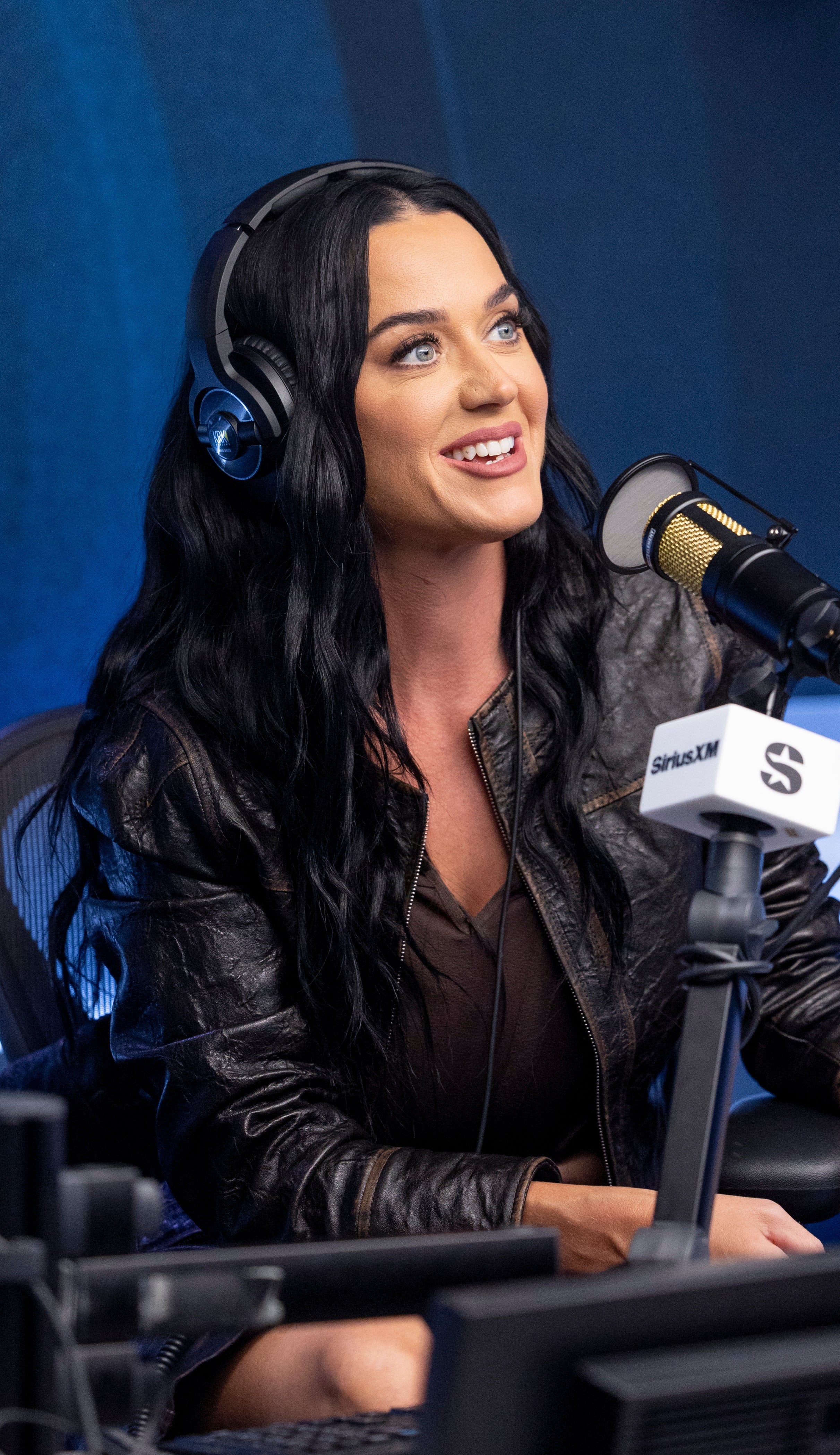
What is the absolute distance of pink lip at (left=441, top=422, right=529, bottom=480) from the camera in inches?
50.9

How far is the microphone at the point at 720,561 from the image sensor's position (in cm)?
73

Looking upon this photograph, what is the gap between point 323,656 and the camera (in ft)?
4.44

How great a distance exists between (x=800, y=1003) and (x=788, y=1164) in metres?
0.20

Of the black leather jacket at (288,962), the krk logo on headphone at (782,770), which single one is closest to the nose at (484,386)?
the black leather jacket at (288,962)

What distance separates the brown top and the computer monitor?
Answer: 836 mm

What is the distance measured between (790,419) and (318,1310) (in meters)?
1.96

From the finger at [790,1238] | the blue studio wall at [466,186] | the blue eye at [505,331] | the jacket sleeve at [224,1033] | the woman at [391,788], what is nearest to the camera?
the finger at [790,1238]

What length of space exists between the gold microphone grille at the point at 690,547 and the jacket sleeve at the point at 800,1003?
0.53 m

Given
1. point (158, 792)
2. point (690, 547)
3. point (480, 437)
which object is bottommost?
point (158, 792)

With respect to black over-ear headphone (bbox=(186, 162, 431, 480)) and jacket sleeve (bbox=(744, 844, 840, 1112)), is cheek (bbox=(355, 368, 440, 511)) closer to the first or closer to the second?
black over-ear headphone (bbox=(186, 162, 431, 480))

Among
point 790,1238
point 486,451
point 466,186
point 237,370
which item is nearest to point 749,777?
point 790,1238

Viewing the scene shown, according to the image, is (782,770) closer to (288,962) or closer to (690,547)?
(690,547)

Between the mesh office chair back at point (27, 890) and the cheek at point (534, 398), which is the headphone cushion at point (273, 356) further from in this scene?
the mesh office chair back at point (27, 890)

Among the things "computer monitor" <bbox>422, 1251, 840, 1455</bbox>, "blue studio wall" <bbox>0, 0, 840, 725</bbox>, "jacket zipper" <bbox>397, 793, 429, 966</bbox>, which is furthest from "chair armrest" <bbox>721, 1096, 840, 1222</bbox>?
"blue studio wall" <bbox>0, 0, 840, 725</bbox>
